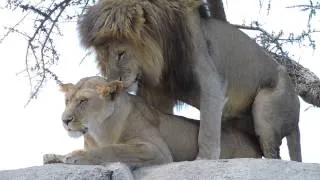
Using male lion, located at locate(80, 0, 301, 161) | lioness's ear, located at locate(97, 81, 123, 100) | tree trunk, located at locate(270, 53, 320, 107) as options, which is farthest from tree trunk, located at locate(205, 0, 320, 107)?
lioness's ear, located at locate(97, 81, 123, 100)

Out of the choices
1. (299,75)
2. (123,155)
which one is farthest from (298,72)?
(123,155)

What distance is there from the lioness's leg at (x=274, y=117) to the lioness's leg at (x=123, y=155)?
1.06 meters

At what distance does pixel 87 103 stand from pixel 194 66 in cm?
115

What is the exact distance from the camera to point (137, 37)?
5855mm

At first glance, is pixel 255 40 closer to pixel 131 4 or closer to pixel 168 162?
pixel 131 4

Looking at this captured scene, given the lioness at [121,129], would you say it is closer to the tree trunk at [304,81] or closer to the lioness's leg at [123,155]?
the lioness's leg at [123,155]

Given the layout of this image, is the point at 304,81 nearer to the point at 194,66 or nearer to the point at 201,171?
the point at 194,66

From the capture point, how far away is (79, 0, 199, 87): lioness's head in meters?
5.82

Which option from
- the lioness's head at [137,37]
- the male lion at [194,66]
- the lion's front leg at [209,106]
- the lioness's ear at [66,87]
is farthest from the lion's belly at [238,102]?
the lioness's ear at [66,87]

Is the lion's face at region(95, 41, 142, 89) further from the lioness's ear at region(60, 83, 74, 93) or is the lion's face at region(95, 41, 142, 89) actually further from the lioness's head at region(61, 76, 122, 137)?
the lioness's ear at region(60, 83, 74, 93)

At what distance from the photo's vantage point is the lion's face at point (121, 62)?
569 centimetres

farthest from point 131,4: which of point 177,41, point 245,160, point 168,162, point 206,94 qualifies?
point 245,160

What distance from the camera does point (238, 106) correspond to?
21.0 feet

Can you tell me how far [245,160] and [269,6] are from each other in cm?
237
